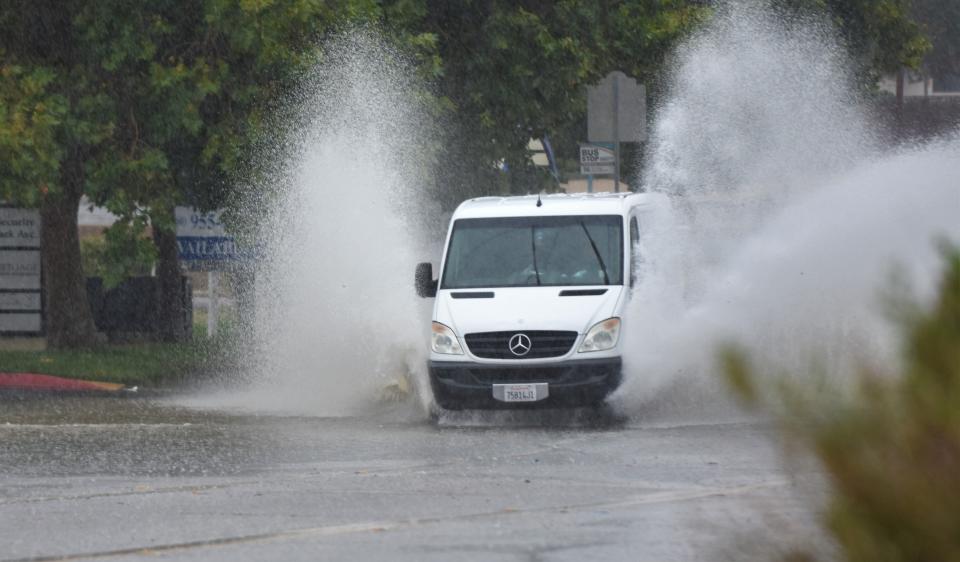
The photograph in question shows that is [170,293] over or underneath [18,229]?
underneath

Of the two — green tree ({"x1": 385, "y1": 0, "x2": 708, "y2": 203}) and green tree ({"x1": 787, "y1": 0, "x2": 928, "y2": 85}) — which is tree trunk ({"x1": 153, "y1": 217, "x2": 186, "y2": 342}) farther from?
green tree ({"x1": 787, "y1": 0, "x2": 928, "y2": 85})

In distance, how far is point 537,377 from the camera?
14.3 meters

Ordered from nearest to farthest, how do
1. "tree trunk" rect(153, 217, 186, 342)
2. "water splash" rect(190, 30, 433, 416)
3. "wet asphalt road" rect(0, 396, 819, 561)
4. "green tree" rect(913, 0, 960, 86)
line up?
"wet asphalt road" rect(0, 396, 819, 561) < "water splash" rect(190, 30, 433, 416) < "tree trunk" rect(153, 217, 186, 342) < "green tree" rect(913, 0, 960, 86)

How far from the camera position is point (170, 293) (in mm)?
25500

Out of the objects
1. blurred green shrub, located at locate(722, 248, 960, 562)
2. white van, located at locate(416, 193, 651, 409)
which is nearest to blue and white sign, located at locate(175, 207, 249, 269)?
white van, located at locate(416, 193, 651, 409)

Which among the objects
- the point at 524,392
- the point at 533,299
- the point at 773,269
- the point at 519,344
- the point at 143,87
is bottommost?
the point at 524,392

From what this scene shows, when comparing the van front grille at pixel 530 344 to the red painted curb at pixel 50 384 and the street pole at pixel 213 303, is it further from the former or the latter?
the street pole at pixel 213 303

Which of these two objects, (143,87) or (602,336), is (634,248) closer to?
(602,336)

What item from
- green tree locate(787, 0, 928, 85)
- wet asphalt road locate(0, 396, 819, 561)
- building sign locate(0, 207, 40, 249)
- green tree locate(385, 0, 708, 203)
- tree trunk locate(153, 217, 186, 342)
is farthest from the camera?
green tree locate(787, 0, 928, 85)

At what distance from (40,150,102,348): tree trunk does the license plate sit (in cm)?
925

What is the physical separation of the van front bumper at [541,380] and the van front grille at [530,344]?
93mm

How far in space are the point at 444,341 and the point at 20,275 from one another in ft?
34.7

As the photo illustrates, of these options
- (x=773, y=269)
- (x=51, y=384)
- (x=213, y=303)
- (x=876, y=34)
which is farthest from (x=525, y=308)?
(x=876, y=34)

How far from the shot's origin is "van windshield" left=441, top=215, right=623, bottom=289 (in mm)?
15336
